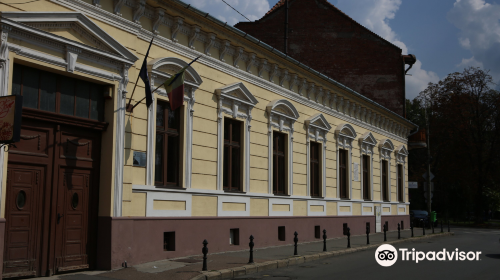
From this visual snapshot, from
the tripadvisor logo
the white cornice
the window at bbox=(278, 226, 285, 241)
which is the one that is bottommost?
the tripadvisor logo

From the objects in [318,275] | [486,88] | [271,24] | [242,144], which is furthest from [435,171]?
[318,275]

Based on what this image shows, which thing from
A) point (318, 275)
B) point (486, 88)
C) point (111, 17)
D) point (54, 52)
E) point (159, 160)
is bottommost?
point (318, 275)

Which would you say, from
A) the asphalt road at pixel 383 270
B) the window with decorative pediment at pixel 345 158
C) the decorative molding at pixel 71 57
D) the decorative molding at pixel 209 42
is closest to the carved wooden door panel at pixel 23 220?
the decorative molding at pixel 71 57

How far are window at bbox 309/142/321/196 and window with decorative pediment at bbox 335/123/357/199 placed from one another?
185 centimetres

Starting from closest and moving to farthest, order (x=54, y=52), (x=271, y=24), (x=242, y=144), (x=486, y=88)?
(x=54, y=52)
(x=242, y=144)
(x=271, y=24)
(x=486, y=88)

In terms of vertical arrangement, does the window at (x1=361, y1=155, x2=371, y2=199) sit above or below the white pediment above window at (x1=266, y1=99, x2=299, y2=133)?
below

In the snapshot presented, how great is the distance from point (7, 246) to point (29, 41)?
392 centimetres

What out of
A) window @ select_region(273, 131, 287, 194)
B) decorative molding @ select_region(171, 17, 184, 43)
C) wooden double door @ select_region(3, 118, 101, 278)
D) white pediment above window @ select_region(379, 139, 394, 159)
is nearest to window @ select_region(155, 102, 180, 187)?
decorative molding @ select_region(171, 17, 184, 43)

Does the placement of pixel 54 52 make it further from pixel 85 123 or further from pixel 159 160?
pixel 159 160

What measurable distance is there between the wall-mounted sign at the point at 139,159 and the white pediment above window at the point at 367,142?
50.7ft

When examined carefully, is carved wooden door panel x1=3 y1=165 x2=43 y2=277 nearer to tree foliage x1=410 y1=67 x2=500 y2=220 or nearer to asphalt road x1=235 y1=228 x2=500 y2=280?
asphalt road x1=235 y1=228 x2=500 y2=280

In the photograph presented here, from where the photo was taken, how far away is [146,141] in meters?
12.3

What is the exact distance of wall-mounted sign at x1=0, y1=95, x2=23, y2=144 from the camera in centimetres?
782

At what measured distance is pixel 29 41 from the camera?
9320 mm
